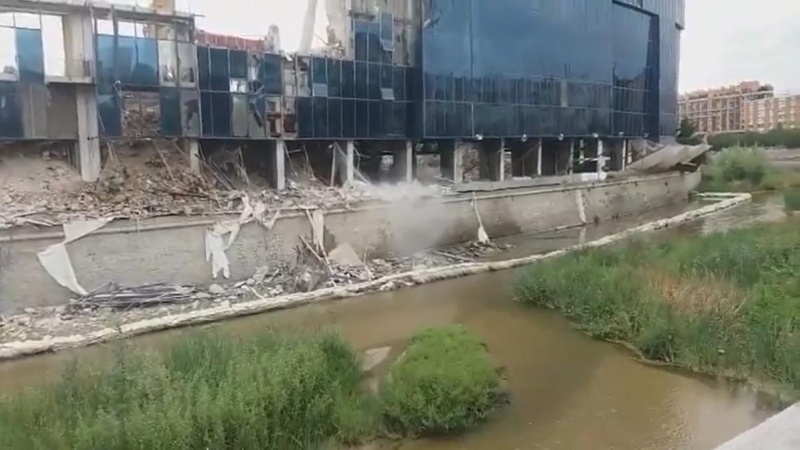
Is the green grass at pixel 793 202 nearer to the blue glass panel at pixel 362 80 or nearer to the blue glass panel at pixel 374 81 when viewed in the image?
the blue glass panel at pixel 374 81

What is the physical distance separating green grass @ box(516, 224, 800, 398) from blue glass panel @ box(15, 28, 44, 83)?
14.0 m

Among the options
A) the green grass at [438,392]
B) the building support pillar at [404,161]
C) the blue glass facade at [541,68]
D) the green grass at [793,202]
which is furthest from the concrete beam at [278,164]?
the green grass at [793,202]

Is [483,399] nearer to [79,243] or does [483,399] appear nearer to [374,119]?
[79,243]

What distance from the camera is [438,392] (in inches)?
352

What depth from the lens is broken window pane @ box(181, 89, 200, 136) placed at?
2184 cm

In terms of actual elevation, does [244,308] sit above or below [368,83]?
below

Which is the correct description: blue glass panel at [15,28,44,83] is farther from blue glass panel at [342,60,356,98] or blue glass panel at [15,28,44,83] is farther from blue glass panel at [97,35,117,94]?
blue glass panel at [342,60,356,98]

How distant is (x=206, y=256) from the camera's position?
1791 centimetres

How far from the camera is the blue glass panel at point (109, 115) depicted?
66.4 ft

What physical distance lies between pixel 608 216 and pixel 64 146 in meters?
23.7

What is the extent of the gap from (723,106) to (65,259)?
278 feet

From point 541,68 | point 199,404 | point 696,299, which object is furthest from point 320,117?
point 199,404

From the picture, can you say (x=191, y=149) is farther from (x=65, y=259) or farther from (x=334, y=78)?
(x=65, y=259)

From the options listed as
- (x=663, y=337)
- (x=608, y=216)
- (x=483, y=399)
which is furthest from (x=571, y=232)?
(x=483, y=399)
